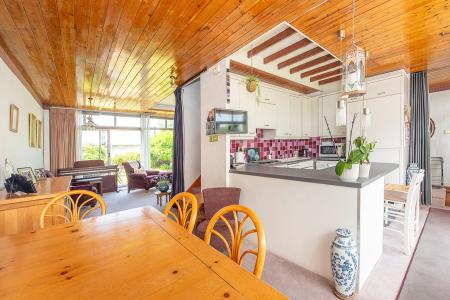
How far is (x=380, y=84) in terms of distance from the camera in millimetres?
3580

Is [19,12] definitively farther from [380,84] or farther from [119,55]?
[380,84]

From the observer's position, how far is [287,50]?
3.11 m

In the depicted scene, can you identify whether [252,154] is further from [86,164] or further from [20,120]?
[86,164]

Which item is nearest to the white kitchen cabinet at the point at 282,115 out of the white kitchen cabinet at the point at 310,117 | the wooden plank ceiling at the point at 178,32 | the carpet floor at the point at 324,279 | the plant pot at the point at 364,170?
the white kitchen cabinet at the point at 310,117

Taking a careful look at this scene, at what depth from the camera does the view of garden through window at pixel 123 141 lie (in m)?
6.48

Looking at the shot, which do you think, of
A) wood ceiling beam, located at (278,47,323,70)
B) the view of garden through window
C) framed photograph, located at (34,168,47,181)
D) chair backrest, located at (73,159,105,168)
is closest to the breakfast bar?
wood ceiling beam, located at (278,47,323,70)

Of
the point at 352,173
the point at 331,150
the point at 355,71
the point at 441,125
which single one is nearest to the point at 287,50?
the point at 355,71

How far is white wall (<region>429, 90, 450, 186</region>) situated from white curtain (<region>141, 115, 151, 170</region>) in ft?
27.3

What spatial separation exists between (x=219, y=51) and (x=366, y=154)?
6.35 ft

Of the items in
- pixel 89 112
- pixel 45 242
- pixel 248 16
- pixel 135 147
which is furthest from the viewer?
pixel 135 147

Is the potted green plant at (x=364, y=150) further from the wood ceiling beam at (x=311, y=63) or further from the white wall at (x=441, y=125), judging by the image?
the white wall at (x=441, y=125)

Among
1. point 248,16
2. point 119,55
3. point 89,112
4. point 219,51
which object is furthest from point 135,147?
point 248,16

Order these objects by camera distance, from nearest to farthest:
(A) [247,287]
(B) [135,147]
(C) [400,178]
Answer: (A) [247,287] < (C) [400,178] < (B) [135,147]

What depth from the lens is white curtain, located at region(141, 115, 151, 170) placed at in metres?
7.19
